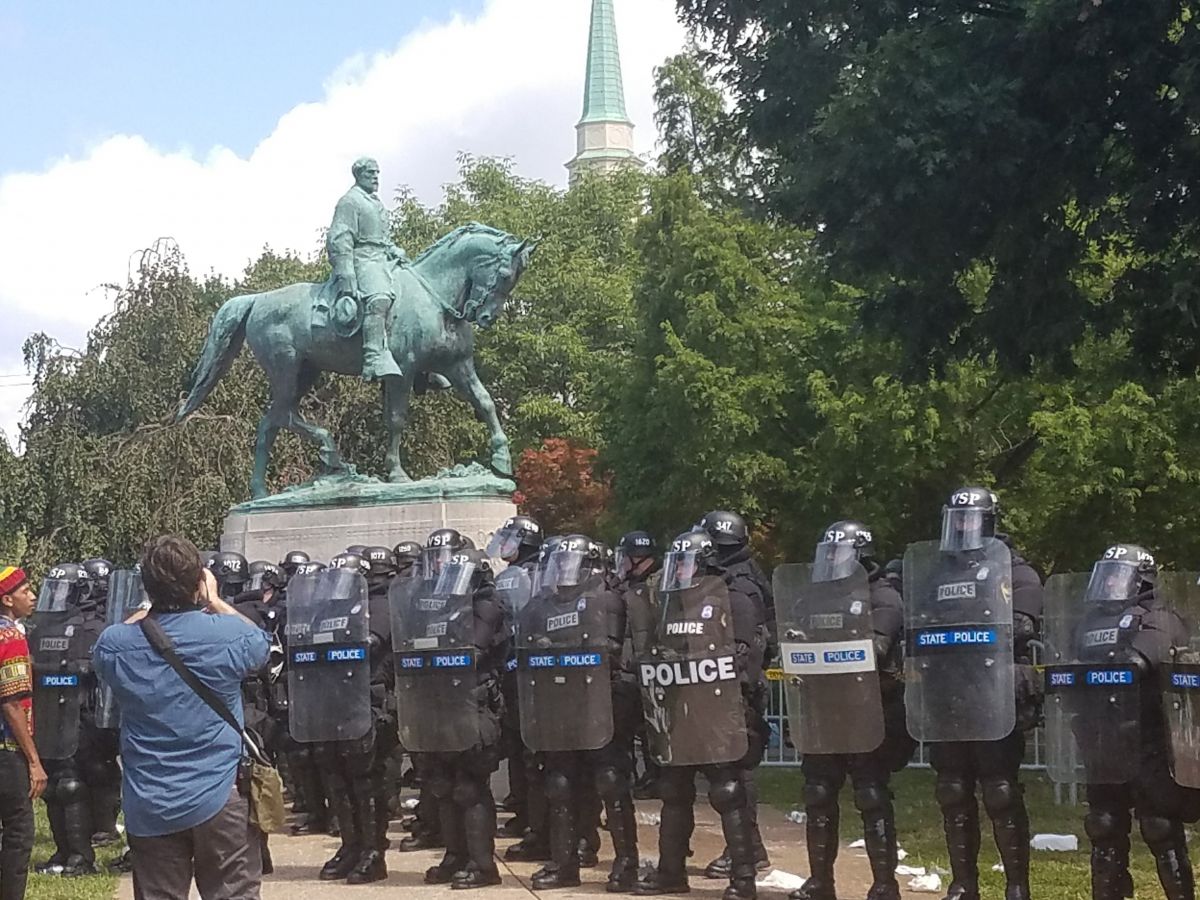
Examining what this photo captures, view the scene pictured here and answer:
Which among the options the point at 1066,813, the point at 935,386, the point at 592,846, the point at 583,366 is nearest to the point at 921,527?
the point at 935,386

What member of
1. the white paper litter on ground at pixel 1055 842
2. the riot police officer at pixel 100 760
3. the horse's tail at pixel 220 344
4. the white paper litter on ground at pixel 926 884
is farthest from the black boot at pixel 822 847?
the horse's tail at pixel 220 344

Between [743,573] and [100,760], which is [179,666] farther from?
[100,760]

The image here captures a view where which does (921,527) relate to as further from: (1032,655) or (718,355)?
(1032,655)

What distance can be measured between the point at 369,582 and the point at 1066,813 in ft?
20.5

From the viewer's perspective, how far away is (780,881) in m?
9.78

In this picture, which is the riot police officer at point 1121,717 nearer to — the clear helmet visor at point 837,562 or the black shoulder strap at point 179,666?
the clear helmet visor at point 837,562

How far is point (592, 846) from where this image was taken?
1031 cm

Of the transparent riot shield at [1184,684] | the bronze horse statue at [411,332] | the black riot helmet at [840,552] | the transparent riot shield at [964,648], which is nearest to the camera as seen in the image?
the transparent riot shield at [1184,684]

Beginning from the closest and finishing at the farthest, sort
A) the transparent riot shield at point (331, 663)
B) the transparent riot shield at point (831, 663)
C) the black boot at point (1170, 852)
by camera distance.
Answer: the black boot at point (1170, 852)
the transparent riot shield at point (831, 663)
the transparent riot shield at point (331, 663)

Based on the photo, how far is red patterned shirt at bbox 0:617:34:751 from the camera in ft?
23.6

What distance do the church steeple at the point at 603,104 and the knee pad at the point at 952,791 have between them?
62.4m

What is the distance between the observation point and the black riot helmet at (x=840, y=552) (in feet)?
28.0

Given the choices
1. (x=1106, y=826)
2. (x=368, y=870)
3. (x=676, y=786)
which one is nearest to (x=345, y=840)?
(x=368, y=870)

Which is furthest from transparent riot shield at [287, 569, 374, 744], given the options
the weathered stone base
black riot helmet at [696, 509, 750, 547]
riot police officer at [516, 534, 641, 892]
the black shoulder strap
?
the weathered stone base
